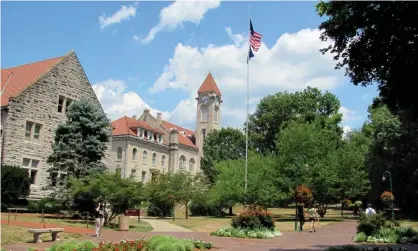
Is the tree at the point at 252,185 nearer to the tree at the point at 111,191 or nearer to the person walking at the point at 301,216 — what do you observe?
the person walking at the point at 301,216

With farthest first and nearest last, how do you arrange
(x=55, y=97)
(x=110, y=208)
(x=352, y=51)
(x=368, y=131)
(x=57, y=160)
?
1. (x=368, y=131)
2. (x=55, y=97)
3. (x=57, y=160)
4. (x=110, y=208)
5. (x=352, y=51)

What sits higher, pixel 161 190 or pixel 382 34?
pixel 382 34

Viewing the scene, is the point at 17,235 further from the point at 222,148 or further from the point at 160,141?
the point at 222,148

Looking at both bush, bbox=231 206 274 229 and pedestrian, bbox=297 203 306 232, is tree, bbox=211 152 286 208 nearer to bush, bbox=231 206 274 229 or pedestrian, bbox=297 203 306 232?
pedestrian, bbox=297 203 306 232

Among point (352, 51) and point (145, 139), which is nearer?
point (352, 51)

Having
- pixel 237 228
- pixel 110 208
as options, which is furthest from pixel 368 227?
pixel 110 208

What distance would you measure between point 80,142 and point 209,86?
61.9 m

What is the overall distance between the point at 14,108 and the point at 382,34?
95.9 feet

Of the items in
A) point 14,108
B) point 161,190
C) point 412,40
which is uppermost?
point 14,108

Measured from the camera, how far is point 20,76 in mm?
37594

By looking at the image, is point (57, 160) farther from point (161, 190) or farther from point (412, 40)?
point (412, 40)

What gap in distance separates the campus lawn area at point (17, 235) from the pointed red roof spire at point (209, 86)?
72.7m

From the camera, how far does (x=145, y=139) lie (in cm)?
6975

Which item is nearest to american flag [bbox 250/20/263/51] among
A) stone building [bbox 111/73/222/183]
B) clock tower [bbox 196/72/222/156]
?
stone building [bbox 111/73/222/183]
